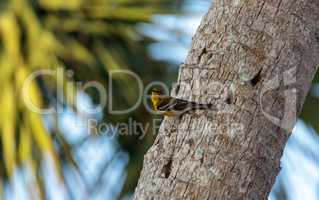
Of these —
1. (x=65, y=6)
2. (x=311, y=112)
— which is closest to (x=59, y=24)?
(x=65, y=6)

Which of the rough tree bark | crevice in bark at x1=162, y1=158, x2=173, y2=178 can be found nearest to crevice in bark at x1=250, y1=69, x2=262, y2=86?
the rough tree bark

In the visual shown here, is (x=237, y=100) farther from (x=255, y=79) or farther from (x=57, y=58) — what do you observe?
(x=57, y=58)

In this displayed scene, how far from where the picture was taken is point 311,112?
3.47 meters

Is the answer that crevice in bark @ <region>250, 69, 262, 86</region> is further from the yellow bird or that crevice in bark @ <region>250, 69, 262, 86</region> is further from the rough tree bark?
the yellow bird

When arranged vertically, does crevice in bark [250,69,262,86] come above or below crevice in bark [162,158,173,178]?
above

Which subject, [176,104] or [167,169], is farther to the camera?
[176,104]

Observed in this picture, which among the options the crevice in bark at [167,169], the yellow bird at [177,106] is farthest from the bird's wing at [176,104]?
the crevice in bark at [167,169]

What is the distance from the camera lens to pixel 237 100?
177 centimetres

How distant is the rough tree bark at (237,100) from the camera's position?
1.69 meters

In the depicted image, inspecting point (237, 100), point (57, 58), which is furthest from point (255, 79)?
point (57, 58)

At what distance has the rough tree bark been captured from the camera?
1686 millimetres

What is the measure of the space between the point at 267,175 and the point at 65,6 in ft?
5.87

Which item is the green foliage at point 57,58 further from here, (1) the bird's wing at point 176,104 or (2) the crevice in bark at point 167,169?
(2) the crevice in bark at point 167,169

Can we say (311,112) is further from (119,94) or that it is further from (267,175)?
(267,175)
